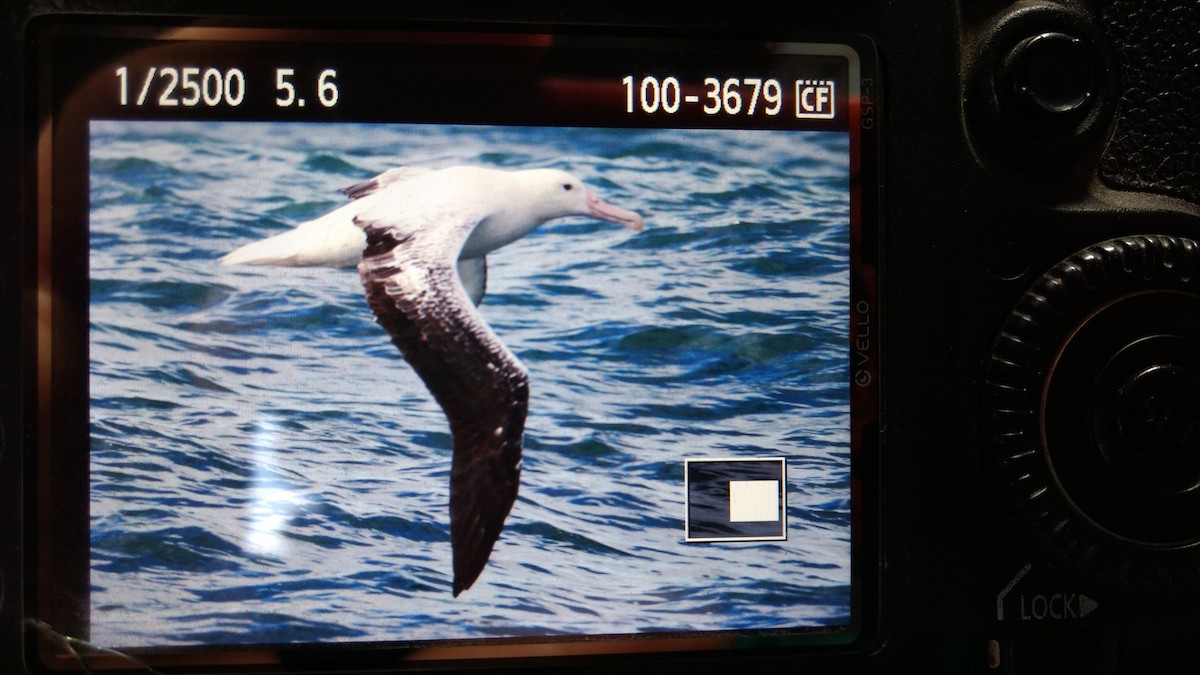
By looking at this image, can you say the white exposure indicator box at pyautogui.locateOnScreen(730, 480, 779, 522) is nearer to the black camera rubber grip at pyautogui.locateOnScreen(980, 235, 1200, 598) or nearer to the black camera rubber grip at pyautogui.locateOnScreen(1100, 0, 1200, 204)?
the black camera rubber grip at pyautogui.locateOnScreen(980, 235, 1200, 598)

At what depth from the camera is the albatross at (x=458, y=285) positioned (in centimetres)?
64

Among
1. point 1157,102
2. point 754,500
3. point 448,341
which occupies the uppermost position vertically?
point 1157,102

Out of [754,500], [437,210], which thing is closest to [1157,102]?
[754,500]

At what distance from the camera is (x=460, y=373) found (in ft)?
2.12

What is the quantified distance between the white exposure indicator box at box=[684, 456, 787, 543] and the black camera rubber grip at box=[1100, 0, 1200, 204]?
0.29 metres

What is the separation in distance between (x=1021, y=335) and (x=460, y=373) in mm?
350

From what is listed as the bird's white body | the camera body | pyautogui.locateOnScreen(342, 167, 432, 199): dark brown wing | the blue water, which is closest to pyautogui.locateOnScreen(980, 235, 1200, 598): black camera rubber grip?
the camera body

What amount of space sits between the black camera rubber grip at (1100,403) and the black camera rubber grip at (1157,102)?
0.16ft

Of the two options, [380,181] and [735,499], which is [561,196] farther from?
[735,499]

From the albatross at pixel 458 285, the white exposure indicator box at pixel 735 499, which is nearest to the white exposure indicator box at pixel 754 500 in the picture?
the white exposure indicator box at pixel 735 499

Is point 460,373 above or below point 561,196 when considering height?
below

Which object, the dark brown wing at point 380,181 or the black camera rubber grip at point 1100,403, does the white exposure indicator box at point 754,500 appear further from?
the dark brown wing at point 380,181

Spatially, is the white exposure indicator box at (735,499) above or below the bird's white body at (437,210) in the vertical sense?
below

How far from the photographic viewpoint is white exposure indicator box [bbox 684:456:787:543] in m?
0.66
